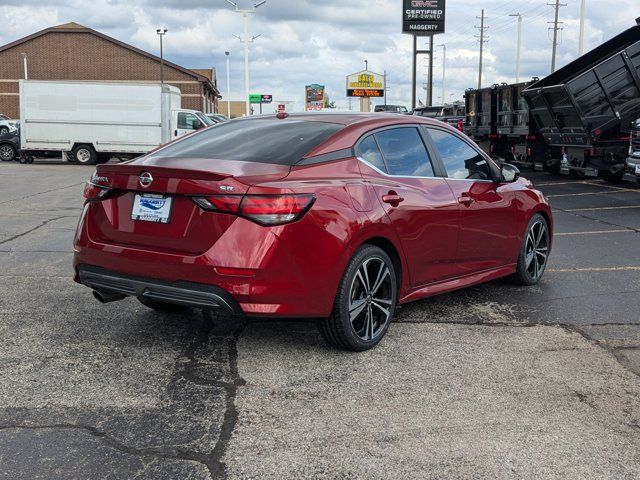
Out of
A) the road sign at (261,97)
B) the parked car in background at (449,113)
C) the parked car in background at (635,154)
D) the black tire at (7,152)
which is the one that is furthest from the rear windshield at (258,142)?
the road sign at (261,97)

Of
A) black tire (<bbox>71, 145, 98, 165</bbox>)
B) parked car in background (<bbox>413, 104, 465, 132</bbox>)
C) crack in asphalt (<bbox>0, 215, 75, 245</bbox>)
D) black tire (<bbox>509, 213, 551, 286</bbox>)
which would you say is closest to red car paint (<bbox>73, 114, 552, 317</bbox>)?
black tire (<bbox>509, 213, 551, 286</bbox>)

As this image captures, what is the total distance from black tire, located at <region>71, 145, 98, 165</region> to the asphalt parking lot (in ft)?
73.4

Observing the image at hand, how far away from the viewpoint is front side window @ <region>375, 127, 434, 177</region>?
517 cm

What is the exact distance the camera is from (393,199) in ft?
16.1

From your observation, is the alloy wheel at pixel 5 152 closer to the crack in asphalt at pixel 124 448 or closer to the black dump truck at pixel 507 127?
the black dump truck at pixel 507 127

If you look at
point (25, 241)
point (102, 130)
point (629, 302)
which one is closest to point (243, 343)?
point (629, 302)

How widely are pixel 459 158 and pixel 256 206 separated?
242 cm

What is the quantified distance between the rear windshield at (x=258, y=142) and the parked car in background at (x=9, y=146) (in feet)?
88.7

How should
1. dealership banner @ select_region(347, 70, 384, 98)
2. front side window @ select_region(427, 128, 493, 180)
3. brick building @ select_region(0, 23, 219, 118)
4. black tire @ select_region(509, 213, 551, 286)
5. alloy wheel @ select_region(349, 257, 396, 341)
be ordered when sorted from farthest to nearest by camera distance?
dealership banner @ select_region(347, 70, 384, 98)
brick building @ select_region(0, 23, 219, 118)
black tire @ select_region(509, 213, 551, 286)
front side window @ select_region(427, 128, 493, 180)
alloy wheel @ select_region(349, 257, 396, 341)

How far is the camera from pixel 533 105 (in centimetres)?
1875

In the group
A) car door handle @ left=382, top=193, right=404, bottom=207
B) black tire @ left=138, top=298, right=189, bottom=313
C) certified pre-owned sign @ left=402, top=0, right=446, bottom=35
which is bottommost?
black tire @ left=138, top=298, right=189, bottom=313

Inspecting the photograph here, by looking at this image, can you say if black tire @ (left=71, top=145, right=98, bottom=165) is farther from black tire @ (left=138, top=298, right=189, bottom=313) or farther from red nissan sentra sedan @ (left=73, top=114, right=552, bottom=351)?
red nissan sentra sedan @ (left=73, top=114, right=552, bottom=351)

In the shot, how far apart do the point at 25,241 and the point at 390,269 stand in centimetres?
595

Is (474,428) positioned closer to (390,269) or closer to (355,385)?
(355,385)
